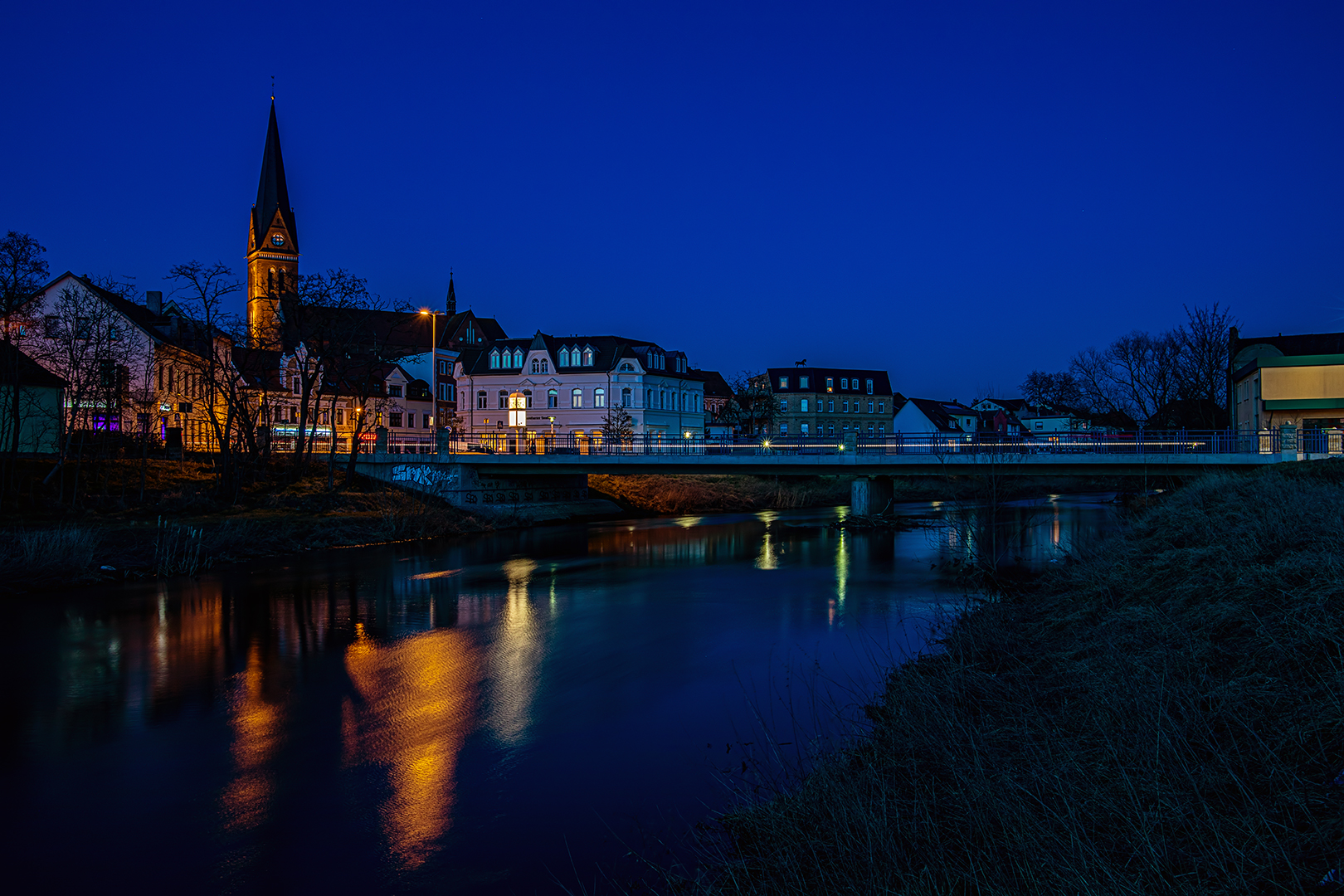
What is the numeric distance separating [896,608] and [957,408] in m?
118

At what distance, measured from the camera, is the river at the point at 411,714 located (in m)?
9.38

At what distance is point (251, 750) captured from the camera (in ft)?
41.4

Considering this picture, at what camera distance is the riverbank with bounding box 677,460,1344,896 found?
6035mm

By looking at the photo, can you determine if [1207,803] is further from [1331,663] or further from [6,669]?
[6,669]

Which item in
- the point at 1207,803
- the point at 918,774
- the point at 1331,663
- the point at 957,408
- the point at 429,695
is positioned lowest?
the point at 429,695

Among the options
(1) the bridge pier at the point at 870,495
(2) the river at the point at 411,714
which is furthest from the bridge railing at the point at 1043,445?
(2) the river at the point at 411,714

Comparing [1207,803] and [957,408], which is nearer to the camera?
[1207,803]

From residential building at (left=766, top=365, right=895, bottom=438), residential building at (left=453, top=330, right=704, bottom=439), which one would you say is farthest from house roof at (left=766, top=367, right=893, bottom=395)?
residential building at (left=453, top=330, right=704, bottom=439)

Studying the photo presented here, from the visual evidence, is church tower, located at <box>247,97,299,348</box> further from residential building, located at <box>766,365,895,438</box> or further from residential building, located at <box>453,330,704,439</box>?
residential building, located at <box>766,365,895,438</box>

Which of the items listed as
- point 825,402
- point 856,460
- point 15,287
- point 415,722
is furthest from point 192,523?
point 825,402

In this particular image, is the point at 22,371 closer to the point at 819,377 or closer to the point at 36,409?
the point at 36,409

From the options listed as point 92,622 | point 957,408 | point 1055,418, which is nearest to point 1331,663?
point 92,622

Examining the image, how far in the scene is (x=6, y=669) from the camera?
1744 centimetres

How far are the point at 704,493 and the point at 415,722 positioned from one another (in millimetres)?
52033
